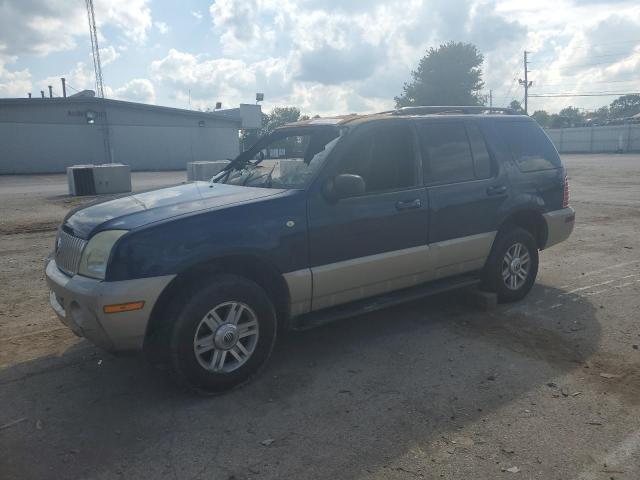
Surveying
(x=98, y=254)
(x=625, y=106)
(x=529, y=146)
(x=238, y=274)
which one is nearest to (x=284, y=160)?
(x=238, y=274)

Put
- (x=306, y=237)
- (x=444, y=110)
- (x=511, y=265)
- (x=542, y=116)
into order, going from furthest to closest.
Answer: (x=542, y=116) < (x=511, y=265) < (x=444, y=110) < (x=306, y=237)

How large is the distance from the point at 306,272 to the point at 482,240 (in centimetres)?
211

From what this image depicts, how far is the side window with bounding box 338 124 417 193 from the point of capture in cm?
452

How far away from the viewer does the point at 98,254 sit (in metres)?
3.55

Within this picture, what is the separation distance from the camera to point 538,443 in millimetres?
3146

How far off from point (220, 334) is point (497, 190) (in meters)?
3.19

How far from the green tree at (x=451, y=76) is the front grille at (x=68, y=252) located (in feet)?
180

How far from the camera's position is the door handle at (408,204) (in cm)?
461

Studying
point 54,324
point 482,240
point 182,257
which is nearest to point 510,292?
point 482,240

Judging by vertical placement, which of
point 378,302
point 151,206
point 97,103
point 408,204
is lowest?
point 378,302

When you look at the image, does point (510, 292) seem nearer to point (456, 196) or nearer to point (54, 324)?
point (456, 196)

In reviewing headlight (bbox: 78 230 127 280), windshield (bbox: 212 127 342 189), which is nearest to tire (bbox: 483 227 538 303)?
windshield (bbox: 212 127 342 189)

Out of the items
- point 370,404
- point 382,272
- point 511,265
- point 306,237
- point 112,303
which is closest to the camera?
point 112,303

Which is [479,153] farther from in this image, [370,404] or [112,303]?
[112,303]
